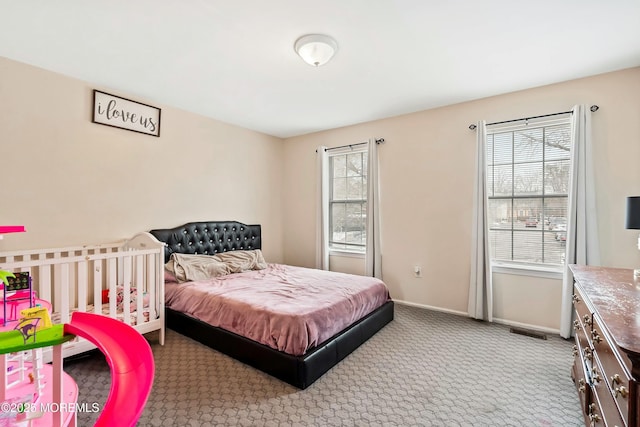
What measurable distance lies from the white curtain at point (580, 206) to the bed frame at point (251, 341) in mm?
1808

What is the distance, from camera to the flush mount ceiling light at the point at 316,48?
7.08 ft

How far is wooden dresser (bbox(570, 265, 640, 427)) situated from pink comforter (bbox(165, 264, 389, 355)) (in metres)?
1.58

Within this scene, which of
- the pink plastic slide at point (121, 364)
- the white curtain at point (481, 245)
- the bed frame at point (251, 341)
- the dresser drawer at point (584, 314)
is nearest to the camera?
the pink plastic slide at point (121, 364)

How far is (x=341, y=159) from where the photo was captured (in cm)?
460

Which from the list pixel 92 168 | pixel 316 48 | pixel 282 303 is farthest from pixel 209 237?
pixel 316 48

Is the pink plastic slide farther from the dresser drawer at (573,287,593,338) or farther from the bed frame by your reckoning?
the dresser drawer at (573,287,593,338)

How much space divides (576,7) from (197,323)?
376 cm

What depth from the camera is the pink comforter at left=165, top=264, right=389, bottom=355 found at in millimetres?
2162

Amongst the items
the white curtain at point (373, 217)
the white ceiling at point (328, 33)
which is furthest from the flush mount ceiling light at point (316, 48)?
the white curtain at point (373, 217)

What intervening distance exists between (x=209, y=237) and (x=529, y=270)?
3.87m

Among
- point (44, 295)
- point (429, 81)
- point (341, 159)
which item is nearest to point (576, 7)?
point (429, 81)

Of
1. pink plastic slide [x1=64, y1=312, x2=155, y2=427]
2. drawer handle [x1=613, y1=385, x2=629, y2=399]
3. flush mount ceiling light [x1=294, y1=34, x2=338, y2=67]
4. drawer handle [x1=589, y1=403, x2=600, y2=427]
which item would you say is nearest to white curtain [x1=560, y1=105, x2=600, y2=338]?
drawer handle [x1=589, y1=403, x2=600, y2=427]

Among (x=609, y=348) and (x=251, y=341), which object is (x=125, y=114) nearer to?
(x=251, y=341)

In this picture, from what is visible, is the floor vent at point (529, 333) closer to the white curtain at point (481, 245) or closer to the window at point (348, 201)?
the white curtain at point (481, 245)
